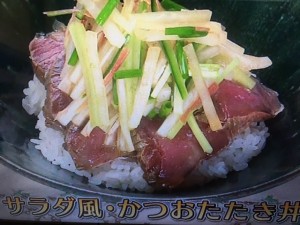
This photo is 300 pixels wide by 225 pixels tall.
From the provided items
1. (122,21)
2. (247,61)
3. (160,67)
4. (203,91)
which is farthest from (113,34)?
(247,61)

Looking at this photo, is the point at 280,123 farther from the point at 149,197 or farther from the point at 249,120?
the point at 149,197

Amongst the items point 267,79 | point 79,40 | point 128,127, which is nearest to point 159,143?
point 128,127

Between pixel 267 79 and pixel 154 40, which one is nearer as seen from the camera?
pixel 154 40

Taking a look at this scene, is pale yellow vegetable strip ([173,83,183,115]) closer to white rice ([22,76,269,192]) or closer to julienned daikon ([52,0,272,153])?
julienned daikon ([52,0,272,153])

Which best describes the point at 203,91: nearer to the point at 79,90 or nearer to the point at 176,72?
the point at 176,72

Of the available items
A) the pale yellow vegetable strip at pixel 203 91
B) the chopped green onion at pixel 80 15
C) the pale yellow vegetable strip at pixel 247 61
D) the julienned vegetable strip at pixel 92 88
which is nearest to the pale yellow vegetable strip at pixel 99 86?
the julienned vegetable strip at pixel 92 88

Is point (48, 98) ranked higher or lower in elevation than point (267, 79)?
lower
